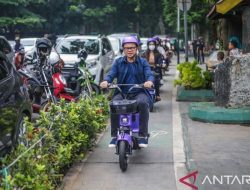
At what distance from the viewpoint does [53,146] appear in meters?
5.88

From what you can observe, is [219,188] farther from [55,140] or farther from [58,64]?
[58,64]

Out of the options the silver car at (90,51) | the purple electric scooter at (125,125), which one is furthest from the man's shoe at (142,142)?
the silver car at (90,51)

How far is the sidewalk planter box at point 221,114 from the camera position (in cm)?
909

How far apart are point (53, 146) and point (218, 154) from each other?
2425 mm

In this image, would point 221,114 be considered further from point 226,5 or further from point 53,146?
point 53,146

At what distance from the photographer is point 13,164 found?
471cm

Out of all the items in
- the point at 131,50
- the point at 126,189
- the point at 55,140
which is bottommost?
the point at 126,189

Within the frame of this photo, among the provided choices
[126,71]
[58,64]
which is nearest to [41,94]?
[58,64]

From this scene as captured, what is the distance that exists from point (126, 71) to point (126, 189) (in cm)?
203

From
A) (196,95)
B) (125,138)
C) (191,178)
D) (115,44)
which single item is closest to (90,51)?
(196,95)

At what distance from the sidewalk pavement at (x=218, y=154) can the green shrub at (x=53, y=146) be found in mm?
1477

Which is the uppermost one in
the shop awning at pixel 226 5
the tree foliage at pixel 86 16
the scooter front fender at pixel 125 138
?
the tree foliage at pixel 86 16

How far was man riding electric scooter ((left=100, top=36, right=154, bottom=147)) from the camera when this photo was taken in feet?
22.4

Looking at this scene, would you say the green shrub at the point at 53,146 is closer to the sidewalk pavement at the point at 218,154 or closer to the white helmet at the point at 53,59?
the sidewalk pavement at the point at 218,154
